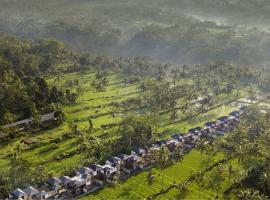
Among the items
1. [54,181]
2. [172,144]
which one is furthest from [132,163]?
[54,181]

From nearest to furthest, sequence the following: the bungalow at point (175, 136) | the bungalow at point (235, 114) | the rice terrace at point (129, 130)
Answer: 1. the rice terrace at point (129, 130)
2. the bungalow at point (175, 136)
3. the bungalow at point (235, 114)

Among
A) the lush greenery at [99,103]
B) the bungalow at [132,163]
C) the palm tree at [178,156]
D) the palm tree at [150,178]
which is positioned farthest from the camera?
the palm tree at [178,156]

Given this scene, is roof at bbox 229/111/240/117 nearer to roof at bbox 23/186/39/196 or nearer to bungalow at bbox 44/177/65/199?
bungalow at bbox 44/177/65/199

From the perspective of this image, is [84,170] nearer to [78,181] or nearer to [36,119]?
[78,181]

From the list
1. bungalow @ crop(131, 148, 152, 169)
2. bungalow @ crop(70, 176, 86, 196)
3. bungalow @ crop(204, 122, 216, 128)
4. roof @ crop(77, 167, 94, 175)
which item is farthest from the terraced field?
bungalow @ crop(204, 122, 216, 128)

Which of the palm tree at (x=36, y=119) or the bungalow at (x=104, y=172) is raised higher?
the palm tree at (x=36, y=119)

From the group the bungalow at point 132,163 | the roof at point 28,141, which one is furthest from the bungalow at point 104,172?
the roof at point 28,141

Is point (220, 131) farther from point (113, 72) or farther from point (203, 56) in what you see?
point (203, 56)

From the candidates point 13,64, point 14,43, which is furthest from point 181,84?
point 14,43

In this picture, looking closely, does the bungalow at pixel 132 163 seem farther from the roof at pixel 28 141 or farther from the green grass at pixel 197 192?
the roof at pixel 28 141

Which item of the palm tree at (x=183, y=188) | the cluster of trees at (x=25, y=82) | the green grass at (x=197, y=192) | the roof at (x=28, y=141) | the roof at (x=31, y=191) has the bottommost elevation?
the green grass at (x=197, y=192)
